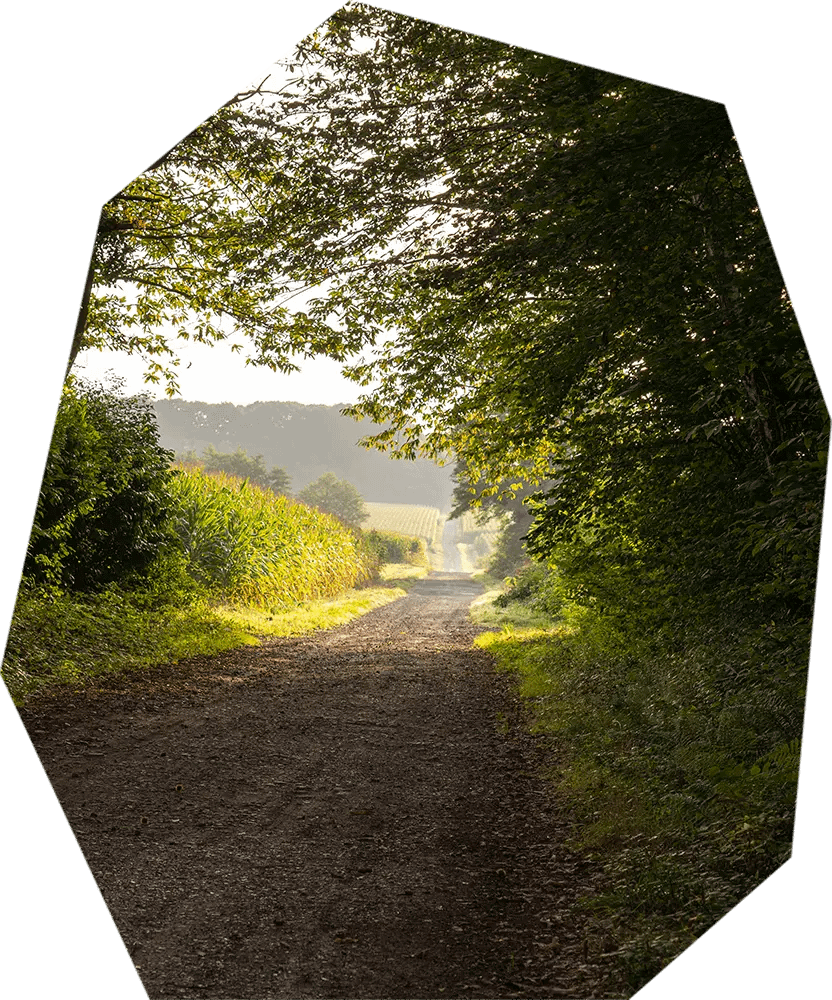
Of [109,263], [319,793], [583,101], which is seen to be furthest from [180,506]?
[583,101]

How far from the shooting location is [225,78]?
3.76 meters

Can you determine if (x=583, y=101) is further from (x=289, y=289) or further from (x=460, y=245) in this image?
(x=289, y=289)

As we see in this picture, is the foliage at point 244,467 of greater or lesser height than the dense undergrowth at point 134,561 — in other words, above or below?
above

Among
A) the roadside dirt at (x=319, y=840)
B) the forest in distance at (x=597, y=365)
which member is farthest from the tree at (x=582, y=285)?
the roadside dirt at (x=319, y=840)

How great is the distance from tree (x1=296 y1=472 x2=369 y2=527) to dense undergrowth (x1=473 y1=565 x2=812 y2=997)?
25397 mm

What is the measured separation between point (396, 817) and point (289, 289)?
672 centimetres

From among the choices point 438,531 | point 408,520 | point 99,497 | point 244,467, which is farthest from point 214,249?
point 438,531

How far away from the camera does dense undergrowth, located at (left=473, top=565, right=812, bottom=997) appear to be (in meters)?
3.71

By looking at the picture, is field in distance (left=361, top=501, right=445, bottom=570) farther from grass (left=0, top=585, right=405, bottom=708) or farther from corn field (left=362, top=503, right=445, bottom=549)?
grass (left=0, top=585, right=405, bottom=708)

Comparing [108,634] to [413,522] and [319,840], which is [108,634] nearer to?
[319,840]

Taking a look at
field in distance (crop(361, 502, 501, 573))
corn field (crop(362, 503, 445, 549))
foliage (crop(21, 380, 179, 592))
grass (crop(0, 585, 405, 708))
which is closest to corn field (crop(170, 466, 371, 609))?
grass (crop(0, 585, 405, 708))

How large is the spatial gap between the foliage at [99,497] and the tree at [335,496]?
20315mm

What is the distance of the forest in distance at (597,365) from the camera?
4.64 meters

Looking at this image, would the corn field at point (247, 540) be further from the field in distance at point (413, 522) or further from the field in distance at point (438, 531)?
the field in distance at point (413, 522)
